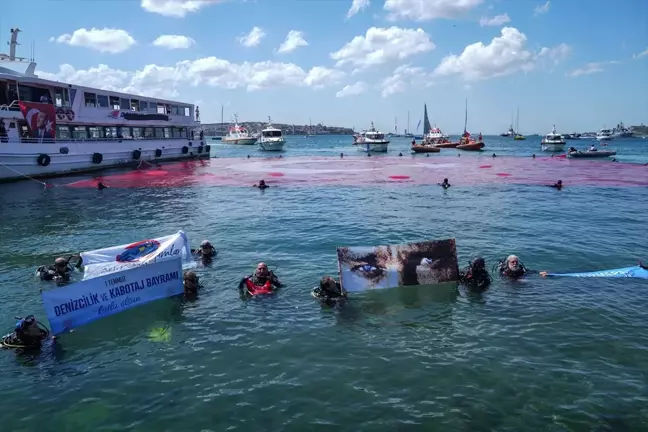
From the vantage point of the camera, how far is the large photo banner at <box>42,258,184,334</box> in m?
12.1

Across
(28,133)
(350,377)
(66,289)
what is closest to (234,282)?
(66,289)

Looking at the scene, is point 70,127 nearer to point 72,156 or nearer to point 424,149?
point 72,156

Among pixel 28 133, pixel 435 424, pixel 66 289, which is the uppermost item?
pixel 28 133

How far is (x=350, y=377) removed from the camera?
10820mm

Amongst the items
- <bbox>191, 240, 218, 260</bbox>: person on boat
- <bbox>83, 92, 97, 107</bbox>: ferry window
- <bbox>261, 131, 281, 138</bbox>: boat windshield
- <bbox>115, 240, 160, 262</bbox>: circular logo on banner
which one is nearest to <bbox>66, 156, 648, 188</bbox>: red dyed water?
<bbox>83, 92, 97, 107</bbox>: ferry window

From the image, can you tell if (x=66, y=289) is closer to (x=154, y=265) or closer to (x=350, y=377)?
(x=154, y=265)

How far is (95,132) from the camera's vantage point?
5741 centimetres

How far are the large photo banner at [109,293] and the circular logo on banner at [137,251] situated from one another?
7.41 ft

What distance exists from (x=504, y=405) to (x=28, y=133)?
52967 mm

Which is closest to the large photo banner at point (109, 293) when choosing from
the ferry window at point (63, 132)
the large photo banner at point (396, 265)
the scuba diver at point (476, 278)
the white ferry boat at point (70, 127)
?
the large photo banner at point (396, 265)

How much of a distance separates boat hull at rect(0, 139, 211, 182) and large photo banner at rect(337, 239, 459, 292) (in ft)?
146

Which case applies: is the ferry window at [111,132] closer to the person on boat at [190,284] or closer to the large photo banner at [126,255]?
the large photo banner at [126,255]

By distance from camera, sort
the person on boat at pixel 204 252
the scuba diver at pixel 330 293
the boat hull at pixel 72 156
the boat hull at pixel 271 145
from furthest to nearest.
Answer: the boat hull at pixel 271 145 < the boat hull at pixel 72 156 < the person on boat at pixel 204 252 < the scuba diver at pixel 330 293

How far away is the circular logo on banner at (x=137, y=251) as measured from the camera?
1622 centimetres
